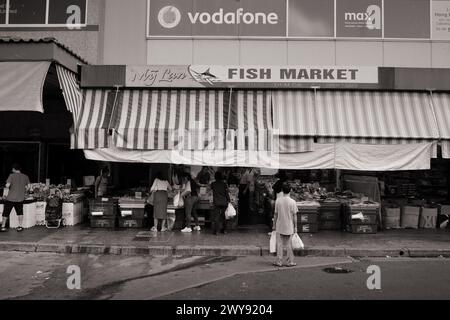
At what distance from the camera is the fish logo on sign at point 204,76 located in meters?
12.8

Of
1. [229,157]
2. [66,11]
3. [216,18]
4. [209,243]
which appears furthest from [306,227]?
[66,11]

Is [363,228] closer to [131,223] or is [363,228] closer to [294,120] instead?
[294,120]

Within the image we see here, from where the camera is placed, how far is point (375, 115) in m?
12.5

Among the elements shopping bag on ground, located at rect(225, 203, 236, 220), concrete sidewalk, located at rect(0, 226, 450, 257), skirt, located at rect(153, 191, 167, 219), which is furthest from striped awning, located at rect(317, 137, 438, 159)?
skirt, located at rect(153, 191, 167, 219)

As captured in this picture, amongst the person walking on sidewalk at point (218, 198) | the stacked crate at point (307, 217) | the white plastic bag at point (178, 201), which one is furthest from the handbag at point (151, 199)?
the stacked crate at point (307, 217)

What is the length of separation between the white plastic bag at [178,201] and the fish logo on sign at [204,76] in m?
3.39

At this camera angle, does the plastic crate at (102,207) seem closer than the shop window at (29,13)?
Yes

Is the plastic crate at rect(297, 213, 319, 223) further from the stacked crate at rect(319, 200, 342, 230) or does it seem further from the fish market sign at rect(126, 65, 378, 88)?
the fish market sign at rect(126, 65, 378, 88)

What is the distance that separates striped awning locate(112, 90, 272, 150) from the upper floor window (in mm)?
3393

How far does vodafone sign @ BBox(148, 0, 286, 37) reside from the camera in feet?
44.9

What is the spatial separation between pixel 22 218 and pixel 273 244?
23.8 feet

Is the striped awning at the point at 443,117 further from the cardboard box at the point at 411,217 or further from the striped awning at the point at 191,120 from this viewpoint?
the striped awning at the point at 191,120
